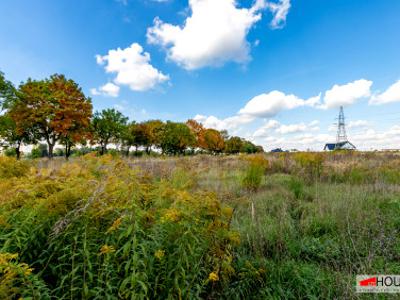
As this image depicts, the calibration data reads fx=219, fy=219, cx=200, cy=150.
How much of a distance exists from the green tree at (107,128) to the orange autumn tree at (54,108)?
25.7ft

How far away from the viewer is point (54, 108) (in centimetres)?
2112

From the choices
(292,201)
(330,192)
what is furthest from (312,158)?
(292,201)

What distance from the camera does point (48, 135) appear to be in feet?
74.5

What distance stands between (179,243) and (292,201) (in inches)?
162

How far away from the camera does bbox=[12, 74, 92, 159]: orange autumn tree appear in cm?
2044

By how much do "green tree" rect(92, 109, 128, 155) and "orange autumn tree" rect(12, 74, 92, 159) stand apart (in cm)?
785

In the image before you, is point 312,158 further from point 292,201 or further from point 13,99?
point 13,99

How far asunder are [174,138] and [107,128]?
14.5 meters

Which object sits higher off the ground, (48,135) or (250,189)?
(48,135)

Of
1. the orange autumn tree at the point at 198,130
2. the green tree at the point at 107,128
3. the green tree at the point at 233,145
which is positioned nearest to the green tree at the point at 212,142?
the orange autumn tree at the point at 198,130

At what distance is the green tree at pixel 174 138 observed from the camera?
42844 mm

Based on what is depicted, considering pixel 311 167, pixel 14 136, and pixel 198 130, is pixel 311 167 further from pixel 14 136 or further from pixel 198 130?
pixel 198 130

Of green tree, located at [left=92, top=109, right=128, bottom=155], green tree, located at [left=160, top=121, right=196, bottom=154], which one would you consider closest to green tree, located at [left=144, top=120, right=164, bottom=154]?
green tree, located at [left=160, top=121, right=196, bottom=154]

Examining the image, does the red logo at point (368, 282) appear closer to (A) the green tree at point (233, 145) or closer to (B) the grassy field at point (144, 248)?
(B) the grassy field at point (144, 248)
